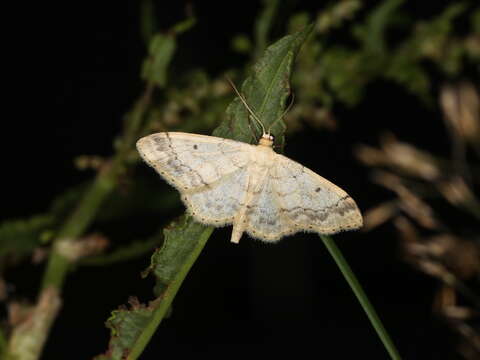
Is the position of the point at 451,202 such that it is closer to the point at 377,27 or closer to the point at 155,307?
the point at 377,27

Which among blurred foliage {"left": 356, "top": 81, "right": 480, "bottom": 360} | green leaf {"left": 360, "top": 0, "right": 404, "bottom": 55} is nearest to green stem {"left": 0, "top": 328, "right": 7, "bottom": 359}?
blurred foliage {"left": 356, "top": 81, "right": 480, "bottom": 360}

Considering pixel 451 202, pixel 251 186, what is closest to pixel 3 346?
pixel 251 186

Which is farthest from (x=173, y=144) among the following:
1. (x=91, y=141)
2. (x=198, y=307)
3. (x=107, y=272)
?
(x=198, y=307)

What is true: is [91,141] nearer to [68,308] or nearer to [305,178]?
[68,308]

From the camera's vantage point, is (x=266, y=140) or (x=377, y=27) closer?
Answer: (x=266, y=140)

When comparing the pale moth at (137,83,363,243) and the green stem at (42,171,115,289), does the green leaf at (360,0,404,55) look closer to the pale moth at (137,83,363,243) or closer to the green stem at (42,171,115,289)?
the pale moth at (137,83,363,243)

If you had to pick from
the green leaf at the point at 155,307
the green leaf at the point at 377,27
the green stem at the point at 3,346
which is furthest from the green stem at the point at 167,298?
the green leaf at the point at 377,27

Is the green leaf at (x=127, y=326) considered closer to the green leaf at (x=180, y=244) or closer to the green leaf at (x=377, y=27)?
the green leaf at (x=180, y=244)
